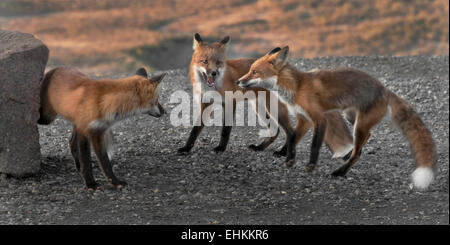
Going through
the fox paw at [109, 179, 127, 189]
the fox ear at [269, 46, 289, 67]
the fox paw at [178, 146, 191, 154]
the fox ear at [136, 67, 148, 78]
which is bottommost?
the fox paw at [109, 179, 127, 189]

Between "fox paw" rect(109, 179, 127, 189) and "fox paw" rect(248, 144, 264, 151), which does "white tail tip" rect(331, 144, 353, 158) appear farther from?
"fox paw" rect(109, 179, 127, 189)

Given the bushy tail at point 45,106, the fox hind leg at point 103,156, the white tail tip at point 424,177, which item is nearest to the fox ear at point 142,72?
the fox hind leg at point 103,156

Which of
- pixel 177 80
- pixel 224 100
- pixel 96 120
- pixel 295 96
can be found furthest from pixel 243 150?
pixel 177 80

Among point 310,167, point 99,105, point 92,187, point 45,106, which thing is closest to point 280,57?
point 310,167

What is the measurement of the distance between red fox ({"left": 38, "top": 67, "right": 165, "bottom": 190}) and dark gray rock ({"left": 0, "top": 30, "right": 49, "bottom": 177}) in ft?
0.99

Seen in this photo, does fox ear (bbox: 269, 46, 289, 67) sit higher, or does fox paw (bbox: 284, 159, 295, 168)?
fox ear (bbox: 269, 46, 289, 67)

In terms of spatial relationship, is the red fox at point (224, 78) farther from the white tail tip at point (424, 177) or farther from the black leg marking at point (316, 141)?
the white tail tip at point (424, 177)

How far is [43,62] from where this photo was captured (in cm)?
687

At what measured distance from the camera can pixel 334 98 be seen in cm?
666

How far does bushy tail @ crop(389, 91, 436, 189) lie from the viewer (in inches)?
257

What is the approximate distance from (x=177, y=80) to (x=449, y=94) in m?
4.51

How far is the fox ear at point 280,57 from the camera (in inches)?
256

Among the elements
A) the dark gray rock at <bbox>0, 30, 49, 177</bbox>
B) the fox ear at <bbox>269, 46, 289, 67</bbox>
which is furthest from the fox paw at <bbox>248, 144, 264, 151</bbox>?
the dark gray rock at <bbox>0, 30, 49, 177</bbox>

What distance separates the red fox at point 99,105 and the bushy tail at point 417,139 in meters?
2.45
